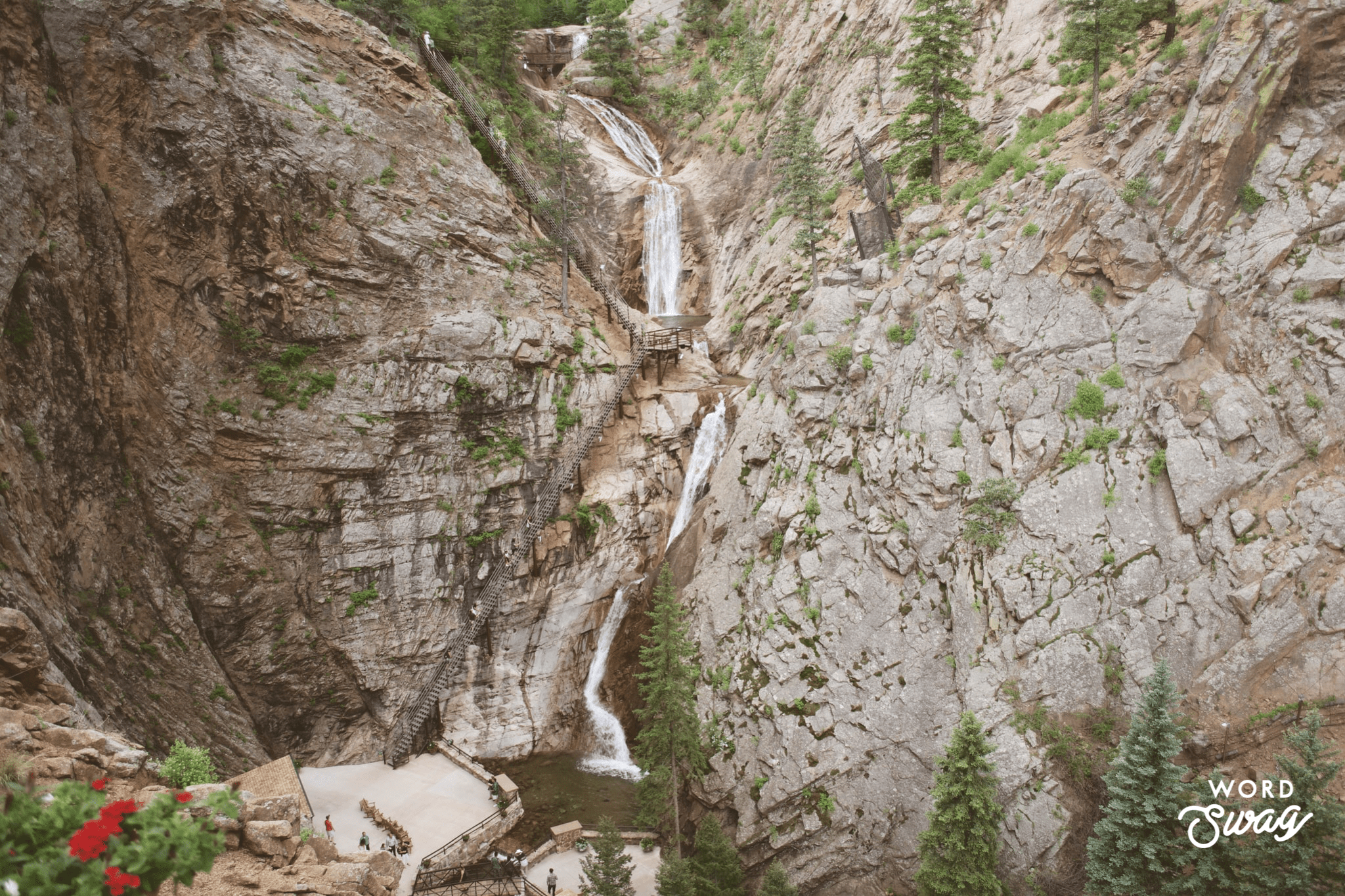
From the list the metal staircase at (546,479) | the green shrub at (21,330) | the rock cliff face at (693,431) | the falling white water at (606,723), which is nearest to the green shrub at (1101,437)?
the rock cliff face at (693,431)

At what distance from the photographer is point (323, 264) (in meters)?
24.8

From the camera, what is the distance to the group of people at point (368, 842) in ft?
60.7

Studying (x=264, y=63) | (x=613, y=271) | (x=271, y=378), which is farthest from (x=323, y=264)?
(x=613, y=271)

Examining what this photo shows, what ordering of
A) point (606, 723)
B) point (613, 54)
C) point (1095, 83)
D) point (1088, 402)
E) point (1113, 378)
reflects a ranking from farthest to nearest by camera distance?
1. point (613, 54)
2. point (606, 723)
3. point (1095, 83)
4. point (1088, 402)
5. point (1113, 378)

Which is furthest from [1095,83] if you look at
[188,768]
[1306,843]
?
[188,768]

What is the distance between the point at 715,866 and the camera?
58.8 feet

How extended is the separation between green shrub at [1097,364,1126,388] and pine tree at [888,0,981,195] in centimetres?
1149

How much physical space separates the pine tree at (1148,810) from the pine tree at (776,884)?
714cm

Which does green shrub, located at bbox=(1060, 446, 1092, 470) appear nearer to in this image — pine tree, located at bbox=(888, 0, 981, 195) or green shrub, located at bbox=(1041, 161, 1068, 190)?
green shrub, located at bbox=(1041, 161, 1068, 190)

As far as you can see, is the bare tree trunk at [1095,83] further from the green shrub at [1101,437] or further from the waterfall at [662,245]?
the waterfall at [662,245]

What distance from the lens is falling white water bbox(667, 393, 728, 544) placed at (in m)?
28.7

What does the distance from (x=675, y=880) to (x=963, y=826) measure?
7299mm

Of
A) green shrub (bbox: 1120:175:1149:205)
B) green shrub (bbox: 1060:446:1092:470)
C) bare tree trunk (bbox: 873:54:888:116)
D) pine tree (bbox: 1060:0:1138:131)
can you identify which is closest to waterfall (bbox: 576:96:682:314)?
bare tree trunk (bbox: 873:54:888:116)

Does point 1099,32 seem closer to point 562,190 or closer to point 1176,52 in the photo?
point 1176,52
